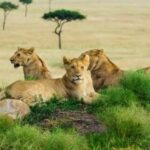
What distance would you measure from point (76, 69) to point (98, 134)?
1854 mm

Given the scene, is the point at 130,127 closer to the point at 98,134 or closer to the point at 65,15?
the point at 98,134

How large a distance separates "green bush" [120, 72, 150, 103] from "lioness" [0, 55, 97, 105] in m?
0.56

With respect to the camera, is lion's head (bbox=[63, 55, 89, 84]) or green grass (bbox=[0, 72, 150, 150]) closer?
green grass (bbox=[0, 72, 150, 150])

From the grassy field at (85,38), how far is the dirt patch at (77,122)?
97.4 feet

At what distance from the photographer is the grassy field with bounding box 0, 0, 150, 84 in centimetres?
4922

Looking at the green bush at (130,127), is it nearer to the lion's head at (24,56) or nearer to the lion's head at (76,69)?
the lion's head at (76,69)

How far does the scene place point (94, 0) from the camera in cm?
14688

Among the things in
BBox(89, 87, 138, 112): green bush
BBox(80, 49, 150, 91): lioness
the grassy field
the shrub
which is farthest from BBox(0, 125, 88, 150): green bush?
the grassy field

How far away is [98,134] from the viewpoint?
7707mm

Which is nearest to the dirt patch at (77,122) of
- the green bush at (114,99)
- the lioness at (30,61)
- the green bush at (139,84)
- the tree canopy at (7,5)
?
the green bush at (114,99)

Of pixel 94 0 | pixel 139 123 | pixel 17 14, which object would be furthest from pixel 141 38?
pixel 94 0

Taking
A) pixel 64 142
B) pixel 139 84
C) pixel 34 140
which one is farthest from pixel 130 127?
pixel 139 84

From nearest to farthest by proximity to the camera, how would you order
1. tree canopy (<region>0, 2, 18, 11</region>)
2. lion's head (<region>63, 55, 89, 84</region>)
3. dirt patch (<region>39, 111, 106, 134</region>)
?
dirt patch (<region>39, 111, 106, 134</region>), lion's head (<region>63, 55, 89, 84</region>), tree canopy (<region>0, 2, 18, 11</region>)

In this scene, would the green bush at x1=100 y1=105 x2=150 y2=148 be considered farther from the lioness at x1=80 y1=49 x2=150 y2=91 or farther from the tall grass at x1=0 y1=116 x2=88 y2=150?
the lioness at x1=80 y1=49 x2=150 y2=91
